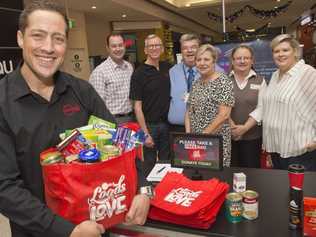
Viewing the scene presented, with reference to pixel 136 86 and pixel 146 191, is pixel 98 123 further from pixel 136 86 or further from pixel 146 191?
pixel 136 86

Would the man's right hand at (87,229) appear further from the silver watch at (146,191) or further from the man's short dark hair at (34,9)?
the man's short dark hair at (34,9)

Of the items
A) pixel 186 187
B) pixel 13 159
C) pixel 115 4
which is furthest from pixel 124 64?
pixel 115 4

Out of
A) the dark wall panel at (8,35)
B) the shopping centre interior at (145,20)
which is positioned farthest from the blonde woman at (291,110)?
the dark wall panel at (8,35)

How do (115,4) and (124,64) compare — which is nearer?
(124,64)

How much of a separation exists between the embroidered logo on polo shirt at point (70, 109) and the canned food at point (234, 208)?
2.25ft

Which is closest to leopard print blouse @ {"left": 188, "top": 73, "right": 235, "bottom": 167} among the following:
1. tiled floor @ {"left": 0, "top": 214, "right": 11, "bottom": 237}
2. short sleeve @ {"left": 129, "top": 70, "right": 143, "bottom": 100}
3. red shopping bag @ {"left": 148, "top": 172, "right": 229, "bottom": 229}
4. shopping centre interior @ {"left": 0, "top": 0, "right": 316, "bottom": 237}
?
short sleeve @ {"left": 129, "top": 70, "right": 143, "bottom": 100}

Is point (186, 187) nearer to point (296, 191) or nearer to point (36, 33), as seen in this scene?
point (296, 191)

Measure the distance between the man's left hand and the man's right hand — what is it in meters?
0.14

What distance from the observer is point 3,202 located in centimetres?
97

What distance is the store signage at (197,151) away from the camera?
140 centimetres

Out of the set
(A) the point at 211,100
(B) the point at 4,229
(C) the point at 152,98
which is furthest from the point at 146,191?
(B) the point at 4,229

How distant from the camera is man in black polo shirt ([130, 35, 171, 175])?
305 centimetres

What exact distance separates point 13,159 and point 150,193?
1.70 ft

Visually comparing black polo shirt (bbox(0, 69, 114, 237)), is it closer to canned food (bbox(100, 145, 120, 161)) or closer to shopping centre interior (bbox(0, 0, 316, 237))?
canned food (bbox(100, 145, 120, 161))
